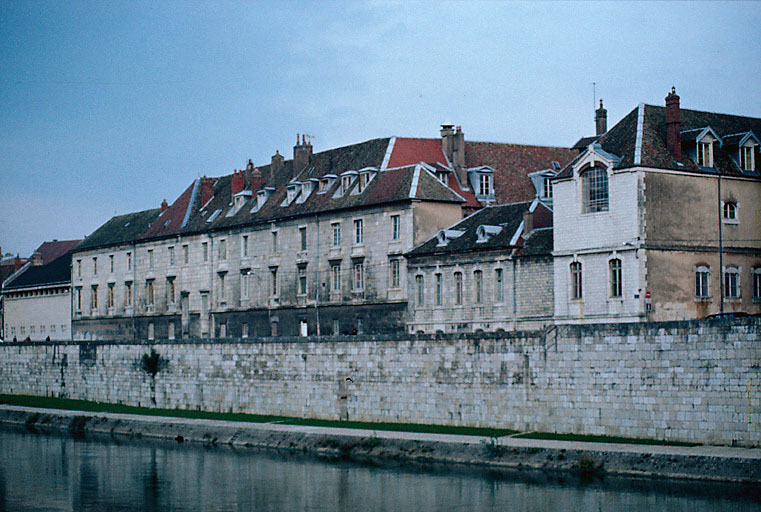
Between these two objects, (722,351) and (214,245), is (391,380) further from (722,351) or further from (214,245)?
(214,245)

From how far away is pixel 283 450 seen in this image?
3534 cm

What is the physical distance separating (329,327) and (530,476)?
1179 inches

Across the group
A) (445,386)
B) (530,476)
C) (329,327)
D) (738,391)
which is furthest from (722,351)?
(329,327)

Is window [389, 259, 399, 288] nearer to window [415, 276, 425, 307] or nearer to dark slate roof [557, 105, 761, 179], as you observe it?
window [415, 276, 425, 307]

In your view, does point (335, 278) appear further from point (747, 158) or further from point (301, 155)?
point (747, 158)

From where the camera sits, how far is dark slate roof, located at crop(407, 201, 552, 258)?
46.8m

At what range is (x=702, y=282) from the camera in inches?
1693

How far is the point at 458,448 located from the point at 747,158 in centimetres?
2090

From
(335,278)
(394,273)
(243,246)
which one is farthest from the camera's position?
(243,246)

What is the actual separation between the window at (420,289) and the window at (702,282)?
42.8 feet

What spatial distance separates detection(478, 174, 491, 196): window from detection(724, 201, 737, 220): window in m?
16.1

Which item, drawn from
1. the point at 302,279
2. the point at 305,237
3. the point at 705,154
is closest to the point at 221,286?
the point at 302,279

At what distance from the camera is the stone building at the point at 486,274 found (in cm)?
4616

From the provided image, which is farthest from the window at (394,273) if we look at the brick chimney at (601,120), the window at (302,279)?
the brick chimney at (601,120)
